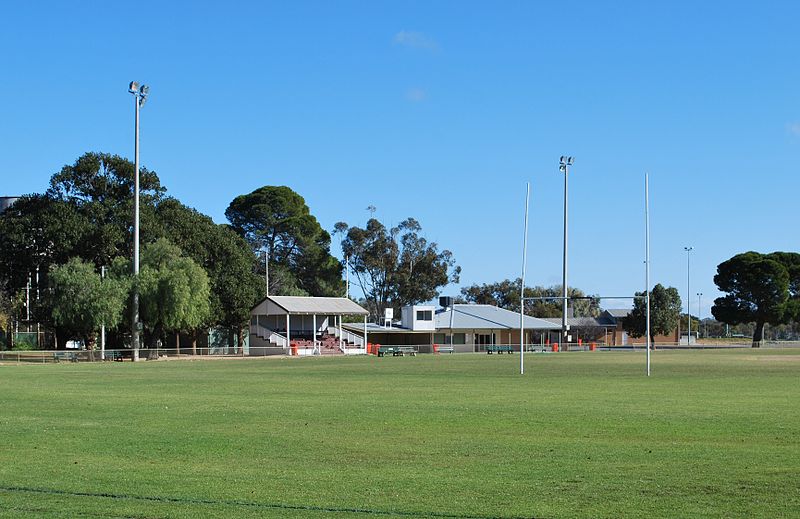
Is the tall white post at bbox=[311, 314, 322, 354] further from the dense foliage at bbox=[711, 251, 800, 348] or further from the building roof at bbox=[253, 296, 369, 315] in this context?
the dense foliage at bbox=[711, 251, 800, 348]

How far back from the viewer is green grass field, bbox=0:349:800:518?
36.6 feet

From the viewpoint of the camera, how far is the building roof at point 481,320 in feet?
367

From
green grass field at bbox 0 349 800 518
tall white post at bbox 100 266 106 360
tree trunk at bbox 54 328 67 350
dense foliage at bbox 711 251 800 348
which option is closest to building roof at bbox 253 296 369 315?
tree trunk at bbox 54 328 67 350

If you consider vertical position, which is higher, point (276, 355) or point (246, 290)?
point (246, 290)

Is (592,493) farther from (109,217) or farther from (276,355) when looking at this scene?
(276,355)

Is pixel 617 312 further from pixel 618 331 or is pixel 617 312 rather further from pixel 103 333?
pixel 103 333

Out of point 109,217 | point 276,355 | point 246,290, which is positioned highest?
point 109,217

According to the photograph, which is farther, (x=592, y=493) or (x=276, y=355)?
(x=276, y=355)

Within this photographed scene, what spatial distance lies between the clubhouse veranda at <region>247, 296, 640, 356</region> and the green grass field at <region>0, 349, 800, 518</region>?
5112 centimetres

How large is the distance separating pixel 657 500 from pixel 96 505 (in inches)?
243

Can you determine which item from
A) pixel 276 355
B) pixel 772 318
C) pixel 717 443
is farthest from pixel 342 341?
pixel 717 443

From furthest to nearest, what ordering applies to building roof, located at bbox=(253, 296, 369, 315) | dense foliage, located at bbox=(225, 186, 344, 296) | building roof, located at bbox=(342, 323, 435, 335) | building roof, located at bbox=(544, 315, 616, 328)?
1. building roof, located at bbox=(544, 315, 616, 328)
2. dense foliage, located at bbox=(225, 186, 344, 296)
3. building roof, located at bbox=(342, 323, 435, 335)
4. building roof, located at bbox=(253, 296, 369, 315)

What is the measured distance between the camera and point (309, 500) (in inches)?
450

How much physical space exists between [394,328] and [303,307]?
21.5 m
